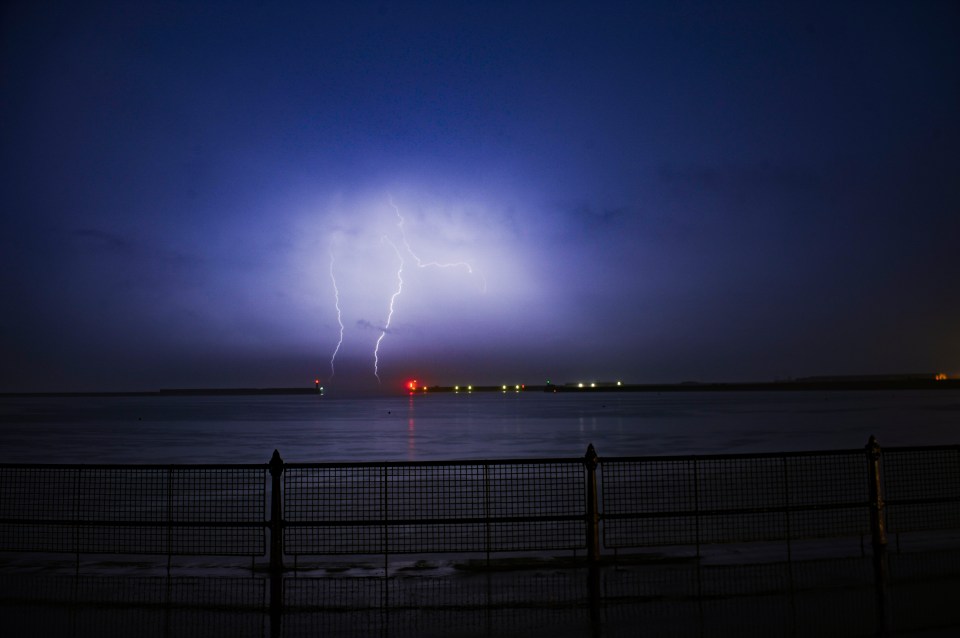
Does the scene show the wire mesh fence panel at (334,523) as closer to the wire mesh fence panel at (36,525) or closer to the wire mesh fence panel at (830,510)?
the wire mesh fence panel at (36,525)

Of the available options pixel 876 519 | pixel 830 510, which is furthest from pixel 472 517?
pixel 830 510

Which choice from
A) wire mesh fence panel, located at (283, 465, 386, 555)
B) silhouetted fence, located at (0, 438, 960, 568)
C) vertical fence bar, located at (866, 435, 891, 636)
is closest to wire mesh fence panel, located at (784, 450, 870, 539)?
silhouetted fence, located at (0, 438, 960, 568)

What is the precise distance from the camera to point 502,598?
920 centimetres

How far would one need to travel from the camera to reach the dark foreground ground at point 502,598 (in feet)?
26.0

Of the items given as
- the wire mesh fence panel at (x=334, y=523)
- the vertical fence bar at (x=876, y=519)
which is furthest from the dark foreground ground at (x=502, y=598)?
the wire mesh fence panel at (x=334, y=523)

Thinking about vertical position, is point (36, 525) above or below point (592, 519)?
below

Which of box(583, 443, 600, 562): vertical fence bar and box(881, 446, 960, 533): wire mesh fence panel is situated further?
box(881, 446, 960, 533): wire mesh fence panel

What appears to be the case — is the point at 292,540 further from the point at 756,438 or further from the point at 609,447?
the point at 756,438

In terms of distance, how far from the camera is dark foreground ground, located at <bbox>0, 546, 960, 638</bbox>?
26.0ft

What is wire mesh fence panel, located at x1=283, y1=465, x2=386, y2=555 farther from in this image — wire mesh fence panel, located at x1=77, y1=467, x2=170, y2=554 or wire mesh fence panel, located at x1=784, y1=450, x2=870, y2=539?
wire mesh fence panel, located at x1=784, y1=450, x2=870, y2=539

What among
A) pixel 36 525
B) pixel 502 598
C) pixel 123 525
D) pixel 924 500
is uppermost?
pixel 924 500

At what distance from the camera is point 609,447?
1941 inches

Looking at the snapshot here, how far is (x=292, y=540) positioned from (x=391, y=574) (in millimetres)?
4975

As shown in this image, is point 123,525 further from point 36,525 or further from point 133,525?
point 36,525
